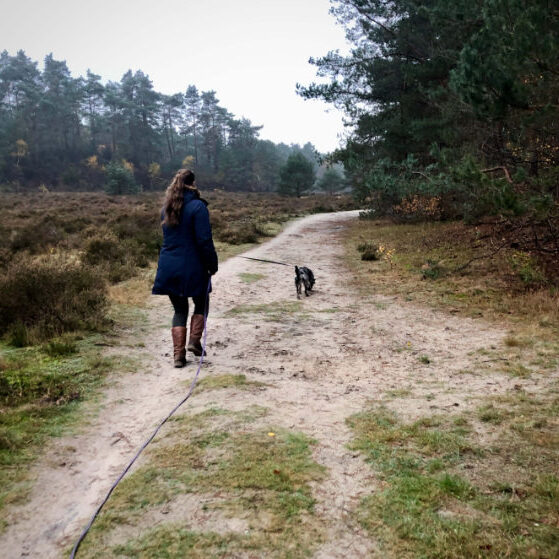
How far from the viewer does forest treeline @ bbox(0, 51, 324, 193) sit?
178 ft

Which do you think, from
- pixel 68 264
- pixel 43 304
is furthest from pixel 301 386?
pixel 68 264

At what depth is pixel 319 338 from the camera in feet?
19.3

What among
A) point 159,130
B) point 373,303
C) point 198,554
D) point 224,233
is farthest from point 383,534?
point 159,130

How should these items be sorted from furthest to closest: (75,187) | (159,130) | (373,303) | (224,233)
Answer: (159,130)
(75,187)
(224,233)
(373,303)

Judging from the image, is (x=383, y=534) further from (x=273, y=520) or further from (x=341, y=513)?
(x=273, y=520)

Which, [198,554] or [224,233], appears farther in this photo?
[224,233]

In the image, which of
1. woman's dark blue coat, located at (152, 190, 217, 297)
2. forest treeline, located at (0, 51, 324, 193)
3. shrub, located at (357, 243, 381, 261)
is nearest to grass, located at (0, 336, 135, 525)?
woman's dark blue coat, located at (152, 190, 217, 297)

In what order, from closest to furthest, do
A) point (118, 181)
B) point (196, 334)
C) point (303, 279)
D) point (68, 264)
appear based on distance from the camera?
1. point (196, 334)
2. point (68, 264)
3. point (303, 279)
4. point (118, 181)

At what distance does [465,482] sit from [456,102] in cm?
1047

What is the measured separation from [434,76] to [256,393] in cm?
1416

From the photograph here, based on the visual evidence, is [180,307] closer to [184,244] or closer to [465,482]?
[184,244]

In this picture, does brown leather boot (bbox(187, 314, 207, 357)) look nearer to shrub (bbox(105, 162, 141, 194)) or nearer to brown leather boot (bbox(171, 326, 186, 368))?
brown leather boot (bbox(171, 326, 186, 368))

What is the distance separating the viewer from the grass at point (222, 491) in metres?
2.17

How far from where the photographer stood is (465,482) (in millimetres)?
2582
